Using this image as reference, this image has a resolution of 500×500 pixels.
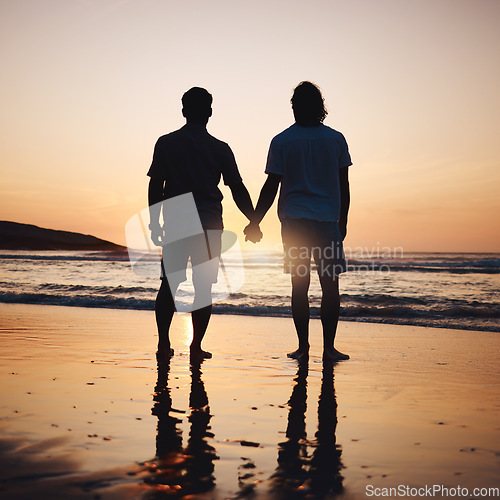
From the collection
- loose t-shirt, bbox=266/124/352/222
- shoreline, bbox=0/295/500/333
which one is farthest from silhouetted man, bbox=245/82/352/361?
shoreline, bbox=0/295/500/333

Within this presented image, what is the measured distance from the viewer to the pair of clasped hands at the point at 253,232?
4.02 metres

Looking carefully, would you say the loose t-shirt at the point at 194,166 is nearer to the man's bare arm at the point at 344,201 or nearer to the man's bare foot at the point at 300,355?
the man's bare arm at the point at 344,201

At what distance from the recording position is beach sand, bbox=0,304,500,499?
5.26 ft

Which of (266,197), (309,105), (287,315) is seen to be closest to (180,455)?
(266,197)

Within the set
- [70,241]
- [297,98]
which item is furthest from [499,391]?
[70,241]

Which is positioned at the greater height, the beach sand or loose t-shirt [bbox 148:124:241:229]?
loose t-shirt [bbox 148:124:241:229]

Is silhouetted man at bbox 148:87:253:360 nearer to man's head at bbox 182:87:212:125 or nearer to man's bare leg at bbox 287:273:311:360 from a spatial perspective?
man's head at bbox 182:87:212:125

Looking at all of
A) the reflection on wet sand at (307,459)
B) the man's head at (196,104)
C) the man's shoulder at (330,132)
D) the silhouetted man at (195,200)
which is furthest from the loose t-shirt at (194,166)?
the reflection on wet sand at (307,459)

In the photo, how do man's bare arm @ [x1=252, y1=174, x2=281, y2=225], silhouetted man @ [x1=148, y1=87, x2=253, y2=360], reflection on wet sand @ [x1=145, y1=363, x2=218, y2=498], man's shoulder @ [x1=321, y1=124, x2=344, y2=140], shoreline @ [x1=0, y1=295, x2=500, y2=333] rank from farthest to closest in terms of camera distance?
shoreline @ [x1=0, y1=295, x2=500, y2=333]
man's bare arm @ [x1=252, y1=174, x2=281, y2=225]
man's shoulder @ [x1=321, y1=124, x2=344, y2=140]
silhouetted man @ [x1=148, y1=87, x2=253, y2=360]
reflection on wet sand @ [x1=145, y1=363, x2=218, y2=498]

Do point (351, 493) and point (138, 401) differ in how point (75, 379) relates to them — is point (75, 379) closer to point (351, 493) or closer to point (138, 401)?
point (138, 401)

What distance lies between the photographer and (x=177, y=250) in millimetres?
3746

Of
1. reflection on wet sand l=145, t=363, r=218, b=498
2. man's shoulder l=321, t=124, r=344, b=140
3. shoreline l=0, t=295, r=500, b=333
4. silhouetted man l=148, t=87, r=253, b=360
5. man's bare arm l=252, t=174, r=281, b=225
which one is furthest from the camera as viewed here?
shoreline l=0, t=295, r=500, b=333

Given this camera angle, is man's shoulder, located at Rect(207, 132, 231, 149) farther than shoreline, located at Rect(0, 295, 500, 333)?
No

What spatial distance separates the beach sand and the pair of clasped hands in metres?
0.96
